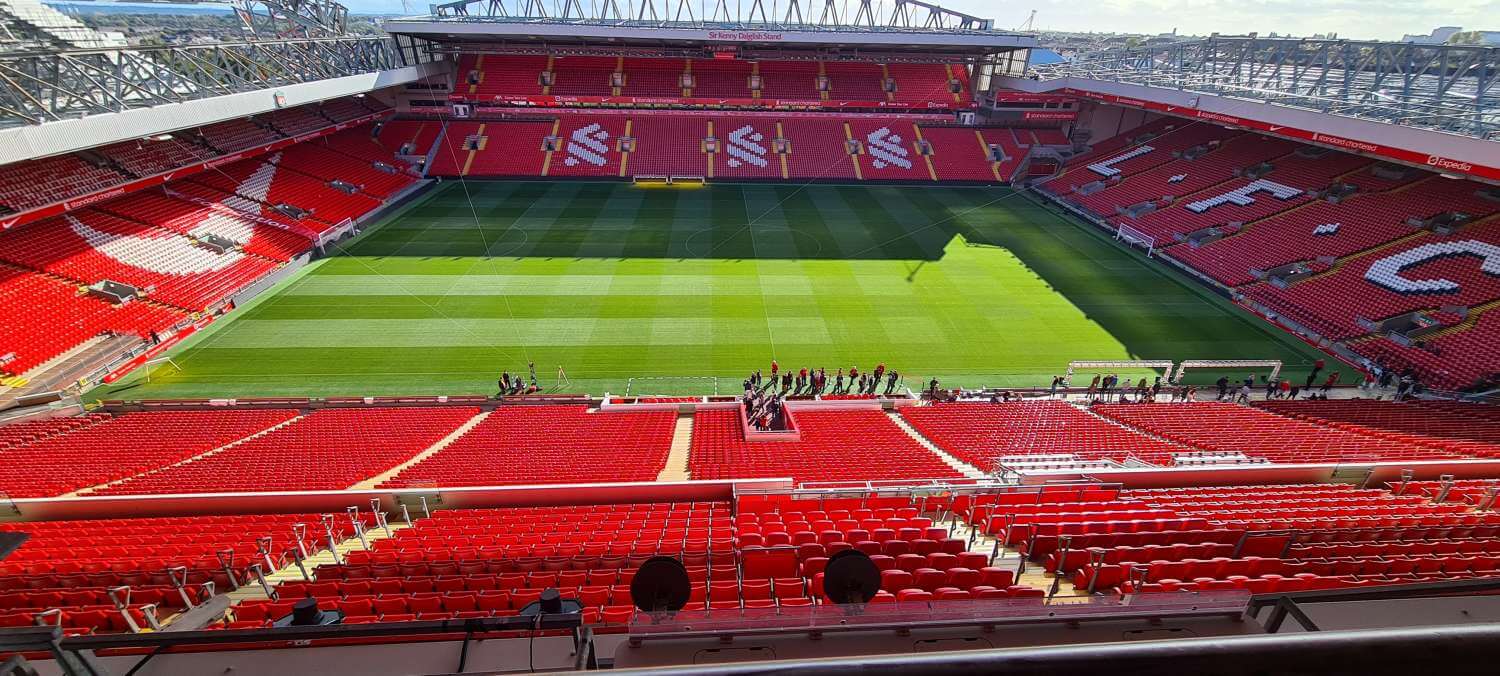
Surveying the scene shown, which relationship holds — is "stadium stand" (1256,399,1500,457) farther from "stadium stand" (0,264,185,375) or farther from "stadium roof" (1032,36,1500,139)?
"stadium stand" (0,264,185,375)

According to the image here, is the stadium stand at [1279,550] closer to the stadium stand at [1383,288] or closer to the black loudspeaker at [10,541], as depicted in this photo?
the black loudspeaker at [10,541]

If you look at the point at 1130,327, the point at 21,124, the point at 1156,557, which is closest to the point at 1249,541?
the point at 1156,557

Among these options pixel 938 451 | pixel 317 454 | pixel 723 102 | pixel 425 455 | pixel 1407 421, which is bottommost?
pixel 1407 421

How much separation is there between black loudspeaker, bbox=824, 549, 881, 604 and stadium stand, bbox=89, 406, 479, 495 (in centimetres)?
1148

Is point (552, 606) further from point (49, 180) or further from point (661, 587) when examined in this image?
point (49, 180)

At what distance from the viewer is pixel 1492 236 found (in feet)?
74.6

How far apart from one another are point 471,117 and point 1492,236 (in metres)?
53.6

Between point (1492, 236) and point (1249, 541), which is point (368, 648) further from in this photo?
point (1492, 236)

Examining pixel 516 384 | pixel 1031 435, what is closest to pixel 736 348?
pixel 516 384

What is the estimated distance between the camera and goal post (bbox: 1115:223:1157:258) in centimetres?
3028

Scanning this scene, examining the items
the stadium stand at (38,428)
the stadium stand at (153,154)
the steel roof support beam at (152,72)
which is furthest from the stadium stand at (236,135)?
the stadium stand at (38,428)

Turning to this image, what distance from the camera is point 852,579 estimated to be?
3420 mm

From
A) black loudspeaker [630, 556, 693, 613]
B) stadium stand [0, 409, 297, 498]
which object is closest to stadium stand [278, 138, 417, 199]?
stadium stand [0, 409, 297, 498]

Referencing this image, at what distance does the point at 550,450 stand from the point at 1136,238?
30.5m
